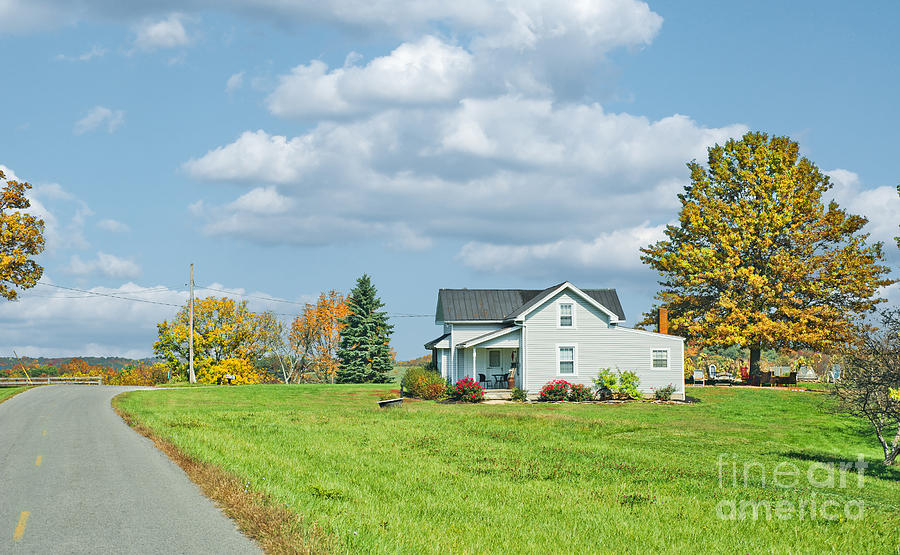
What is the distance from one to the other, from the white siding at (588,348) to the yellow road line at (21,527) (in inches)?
1311

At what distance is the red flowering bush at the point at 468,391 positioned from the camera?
3950 centimetres

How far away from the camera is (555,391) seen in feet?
135

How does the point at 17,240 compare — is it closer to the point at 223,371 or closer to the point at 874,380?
the point at 223,371

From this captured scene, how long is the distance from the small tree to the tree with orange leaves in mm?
64742

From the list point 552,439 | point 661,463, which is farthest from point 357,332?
point 661,463

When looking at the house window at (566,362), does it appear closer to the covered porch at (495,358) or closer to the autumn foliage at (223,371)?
the covered porch at (495,358)

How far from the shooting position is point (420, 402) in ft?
127

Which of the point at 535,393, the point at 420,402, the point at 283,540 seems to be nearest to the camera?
the point at 283,540

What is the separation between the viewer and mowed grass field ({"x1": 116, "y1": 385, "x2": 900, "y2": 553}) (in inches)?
369

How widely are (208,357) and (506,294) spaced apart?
33.5m

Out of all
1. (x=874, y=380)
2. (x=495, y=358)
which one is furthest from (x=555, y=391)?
(x=874, y=380)

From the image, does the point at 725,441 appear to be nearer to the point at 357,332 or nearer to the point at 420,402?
the point at 420,402

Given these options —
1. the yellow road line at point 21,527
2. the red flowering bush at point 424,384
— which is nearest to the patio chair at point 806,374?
the red flowering bush at point 424,384

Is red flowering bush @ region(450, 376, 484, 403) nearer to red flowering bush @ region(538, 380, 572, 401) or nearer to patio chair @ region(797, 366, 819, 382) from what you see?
red flowering bush @ region(538, 380, 572, 401)
